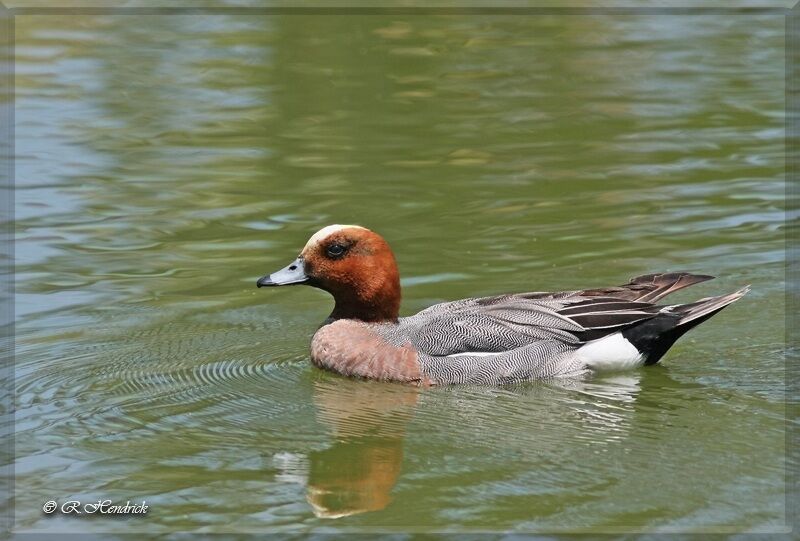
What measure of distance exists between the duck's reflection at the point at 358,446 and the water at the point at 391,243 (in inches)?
0.8

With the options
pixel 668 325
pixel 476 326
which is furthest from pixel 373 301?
pixel 668 325

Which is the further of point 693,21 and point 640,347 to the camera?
point 693,21

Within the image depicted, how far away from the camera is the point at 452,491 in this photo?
6.63 metres

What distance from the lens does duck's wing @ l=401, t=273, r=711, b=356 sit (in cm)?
835

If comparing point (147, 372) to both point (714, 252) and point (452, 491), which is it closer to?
point (452, 491)

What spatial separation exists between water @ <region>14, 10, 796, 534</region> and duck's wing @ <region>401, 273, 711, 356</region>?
0.31m

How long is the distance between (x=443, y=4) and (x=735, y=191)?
744 centimetres

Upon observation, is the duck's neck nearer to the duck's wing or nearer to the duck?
the duck

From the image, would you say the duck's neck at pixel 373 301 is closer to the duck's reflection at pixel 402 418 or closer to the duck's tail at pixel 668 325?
the duck's reflection at pixel 402 418

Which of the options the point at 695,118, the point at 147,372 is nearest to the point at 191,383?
the point at 147,372

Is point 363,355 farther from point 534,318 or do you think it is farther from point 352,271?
point 534,318

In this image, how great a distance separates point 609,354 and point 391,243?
286cm

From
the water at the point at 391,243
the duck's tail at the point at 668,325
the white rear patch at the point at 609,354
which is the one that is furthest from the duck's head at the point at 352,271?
the duck's tail at the point at 668,325

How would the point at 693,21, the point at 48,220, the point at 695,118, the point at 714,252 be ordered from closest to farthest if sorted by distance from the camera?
the point at 714,252, the point at 48,220, the point at 695,118, the point at 693,21
